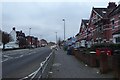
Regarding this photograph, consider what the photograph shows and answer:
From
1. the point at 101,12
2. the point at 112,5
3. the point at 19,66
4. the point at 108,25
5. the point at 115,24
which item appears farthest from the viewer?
the point at 112,5

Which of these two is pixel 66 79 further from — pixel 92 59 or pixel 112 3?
pixel 112 3

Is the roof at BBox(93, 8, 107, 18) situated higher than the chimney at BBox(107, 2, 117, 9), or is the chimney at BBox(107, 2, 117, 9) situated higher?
the chimney at BBox(107, 2, 117, 9)

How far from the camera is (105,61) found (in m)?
16.3

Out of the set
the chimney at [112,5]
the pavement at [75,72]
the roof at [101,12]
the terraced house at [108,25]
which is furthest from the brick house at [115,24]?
the pavement at [75,72]

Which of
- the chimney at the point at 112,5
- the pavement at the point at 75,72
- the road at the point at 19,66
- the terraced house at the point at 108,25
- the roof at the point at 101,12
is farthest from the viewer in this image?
the chimney at the point at 112,5

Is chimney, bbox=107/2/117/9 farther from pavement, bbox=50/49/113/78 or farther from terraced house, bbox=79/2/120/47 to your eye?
pavement, bbox=50/49/113/78

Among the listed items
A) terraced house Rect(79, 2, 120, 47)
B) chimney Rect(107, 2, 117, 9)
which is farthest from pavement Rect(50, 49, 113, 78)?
chimney Rect(107, 2, 117, 9)

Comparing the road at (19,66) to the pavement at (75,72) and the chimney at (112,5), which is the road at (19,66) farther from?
the chimney at (112,5)

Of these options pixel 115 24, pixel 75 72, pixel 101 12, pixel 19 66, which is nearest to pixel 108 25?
pixel 115 24

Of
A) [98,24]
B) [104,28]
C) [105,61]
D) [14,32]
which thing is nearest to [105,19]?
[104,28]

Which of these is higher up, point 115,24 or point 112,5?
point 112,5

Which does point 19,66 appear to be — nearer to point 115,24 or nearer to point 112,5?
point 115,24

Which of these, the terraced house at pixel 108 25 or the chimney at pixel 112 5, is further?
the chimney at pixel 112 5

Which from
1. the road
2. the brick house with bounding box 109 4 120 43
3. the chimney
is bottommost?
the road
